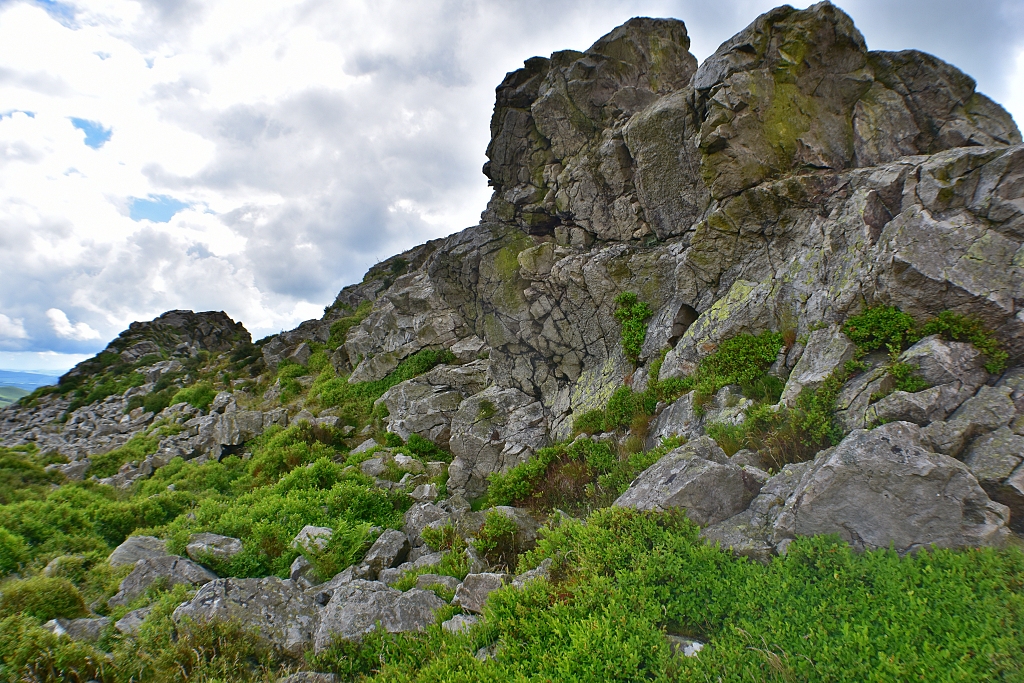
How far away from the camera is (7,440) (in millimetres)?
38094

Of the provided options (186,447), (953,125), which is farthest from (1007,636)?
(186,447)

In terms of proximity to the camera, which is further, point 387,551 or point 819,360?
point 387,551

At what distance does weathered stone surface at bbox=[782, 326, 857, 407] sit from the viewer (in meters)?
9.65

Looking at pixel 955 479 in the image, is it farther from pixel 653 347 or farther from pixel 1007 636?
pixel 653 347

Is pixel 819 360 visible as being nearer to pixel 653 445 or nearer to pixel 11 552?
pixel 653 445

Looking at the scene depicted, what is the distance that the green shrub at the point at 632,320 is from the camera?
16.4 metres

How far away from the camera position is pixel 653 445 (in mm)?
12430

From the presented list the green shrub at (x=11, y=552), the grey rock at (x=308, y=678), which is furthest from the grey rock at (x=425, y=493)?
the green shrub at (x=11, y=552)

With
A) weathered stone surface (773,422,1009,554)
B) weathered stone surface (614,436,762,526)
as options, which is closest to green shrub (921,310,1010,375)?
weathered stone surface (773,422,1009,554)

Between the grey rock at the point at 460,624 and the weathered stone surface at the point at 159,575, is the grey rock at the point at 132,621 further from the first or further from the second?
the grey rock at the point at 460,624

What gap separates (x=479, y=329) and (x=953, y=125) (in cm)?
1906

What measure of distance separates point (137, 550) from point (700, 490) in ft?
45.1

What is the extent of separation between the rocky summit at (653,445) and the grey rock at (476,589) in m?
0.05

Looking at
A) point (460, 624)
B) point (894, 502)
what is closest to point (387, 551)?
point (460, 624)
